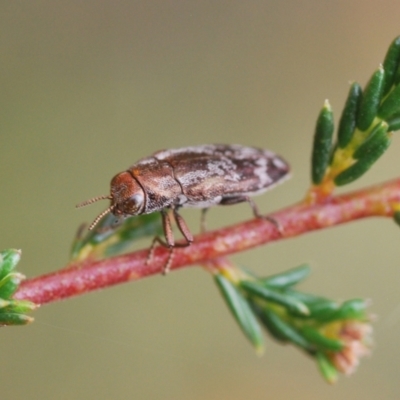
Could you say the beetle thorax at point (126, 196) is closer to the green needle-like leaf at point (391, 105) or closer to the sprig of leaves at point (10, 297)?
the sprig of leaves at point (10, 297)

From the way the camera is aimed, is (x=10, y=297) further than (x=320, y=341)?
No

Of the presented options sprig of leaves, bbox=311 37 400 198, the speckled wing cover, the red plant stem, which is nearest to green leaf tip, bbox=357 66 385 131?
sprig of leaves, bbox=311 37 400 198

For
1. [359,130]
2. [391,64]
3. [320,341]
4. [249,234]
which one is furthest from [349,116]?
[320,341]

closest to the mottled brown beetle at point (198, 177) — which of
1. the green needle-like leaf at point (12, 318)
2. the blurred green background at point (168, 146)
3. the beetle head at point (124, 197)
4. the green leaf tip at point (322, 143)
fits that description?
the beetle head at point (124, 197)

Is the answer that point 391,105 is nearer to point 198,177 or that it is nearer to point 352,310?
point 352,310

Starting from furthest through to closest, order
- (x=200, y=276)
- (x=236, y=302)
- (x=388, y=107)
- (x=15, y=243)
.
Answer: (x=200, y=276) < (x=15, y=243) < (x=236, y=302) < (x=388, y=107)

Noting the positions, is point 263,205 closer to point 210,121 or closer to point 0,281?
point 210,121

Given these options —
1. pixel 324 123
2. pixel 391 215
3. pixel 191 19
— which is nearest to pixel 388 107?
pixel 324 123
